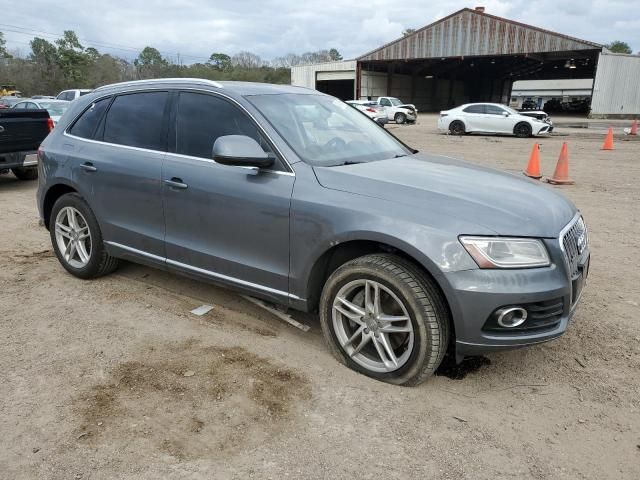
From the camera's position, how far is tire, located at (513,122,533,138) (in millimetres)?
22078

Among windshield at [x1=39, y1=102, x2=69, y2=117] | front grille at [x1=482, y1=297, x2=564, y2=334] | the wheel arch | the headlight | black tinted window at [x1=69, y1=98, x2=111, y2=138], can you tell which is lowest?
front grille at [x1=482, y1=297, x2=564, y2=334]

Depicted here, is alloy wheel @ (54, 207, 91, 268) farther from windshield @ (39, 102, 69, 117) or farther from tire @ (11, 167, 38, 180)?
windshield @ (39, 102, 69, 117)

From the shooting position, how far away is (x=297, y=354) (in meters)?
3.51

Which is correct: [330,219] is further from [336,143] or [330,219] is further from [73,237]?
[73,237]

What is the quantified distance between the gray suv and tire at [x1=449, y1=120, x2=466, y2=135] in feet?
67.4

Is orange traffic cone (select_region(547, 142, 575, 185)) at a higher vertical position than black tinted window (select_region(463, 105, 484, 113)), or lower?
lower

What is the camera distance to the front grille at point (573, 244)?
9.68ft

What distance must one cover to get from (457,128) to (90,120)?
2149 centimetres

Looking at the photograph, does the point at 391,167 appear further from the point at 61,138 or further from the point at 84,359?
the point at 61,138

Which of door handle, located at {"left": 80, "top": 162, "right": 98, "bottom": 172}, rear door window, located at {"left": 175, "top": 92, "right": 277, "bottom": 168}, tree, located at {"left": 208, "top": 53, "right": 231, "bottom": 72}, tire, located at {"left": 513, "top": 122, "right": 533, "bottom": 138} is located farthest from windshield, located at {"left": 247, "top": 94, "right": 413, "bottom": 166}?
tree, located at {"left": 208, "top": 53, "right": 231, "bottom": 72}

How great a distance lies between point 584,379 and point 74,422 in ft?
9.88

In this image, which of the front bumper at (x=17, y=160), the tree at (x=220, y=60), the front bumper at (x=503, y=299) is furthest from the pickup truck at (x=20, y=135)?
the tree at (x=220, y=60)

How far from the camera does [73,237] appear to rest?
4.77 meters

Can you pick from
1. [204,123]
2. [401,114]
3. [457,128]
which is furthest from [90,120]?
[401,114]
